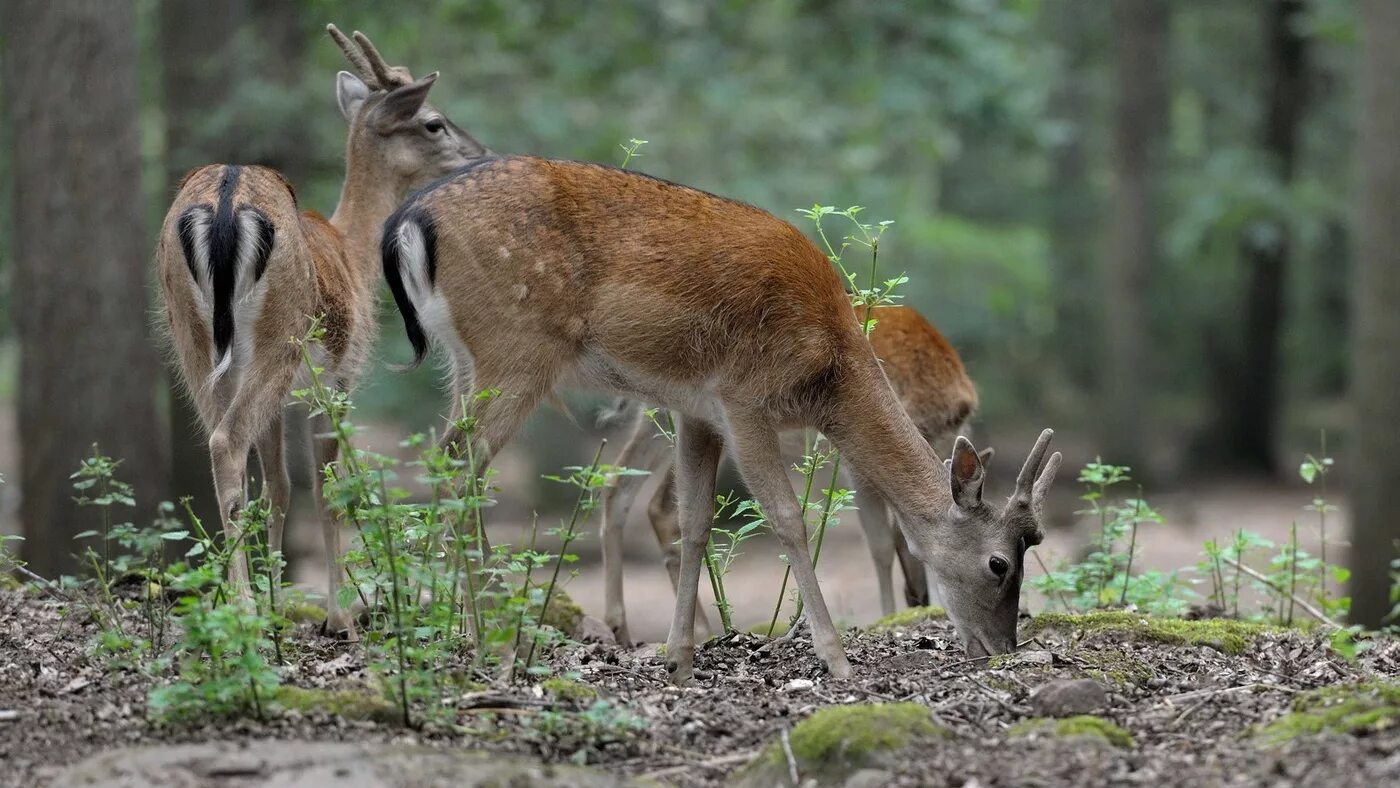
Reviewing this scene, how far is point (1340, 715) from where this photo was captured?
186 inches

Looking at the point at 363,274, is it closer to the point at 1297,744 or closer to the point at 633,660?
the point at 633,660

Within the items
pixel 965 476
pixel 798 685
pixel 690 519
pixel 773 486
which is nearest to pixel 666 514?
pixel 690 519

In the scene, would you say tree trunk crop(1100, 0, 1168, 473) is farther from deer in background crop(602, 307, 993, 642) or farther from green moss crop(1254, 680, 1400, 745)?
green moss crop(1254, 680, 1400, 745)

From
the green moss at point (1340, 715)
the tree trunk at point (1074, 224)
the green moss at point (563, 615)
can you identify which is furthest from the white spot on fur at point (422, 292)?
the tree trunk at point (1074, 224)

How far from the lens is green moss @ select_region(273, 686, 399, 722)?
16.1 feet

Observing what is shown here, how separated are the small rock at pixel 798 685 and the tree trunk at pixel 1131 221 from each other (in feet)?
47.8

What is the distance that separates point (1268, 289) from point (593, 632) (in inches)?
708

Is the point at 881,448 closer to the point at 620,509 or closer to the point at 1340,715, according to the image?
the point at 620,509

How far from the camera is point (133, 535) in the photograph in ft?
18.3

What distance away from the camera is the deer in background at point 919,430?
26.4ft

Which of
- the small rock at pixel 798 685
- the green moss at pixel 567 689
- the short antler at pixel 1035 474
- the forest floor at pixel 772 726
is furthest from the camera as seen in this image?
the short antler at pixel 1035 474

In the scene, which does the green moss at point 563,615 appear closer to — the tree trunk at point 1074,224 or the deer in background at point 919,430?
the deer in background at point 919,430

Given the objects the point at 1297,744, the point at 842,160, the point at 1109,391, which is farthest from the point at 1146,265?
the point at 1297,744

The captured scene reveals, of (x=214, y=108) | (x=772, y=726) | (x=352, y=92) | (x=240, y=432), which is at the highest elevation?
(x=214, y=108)
